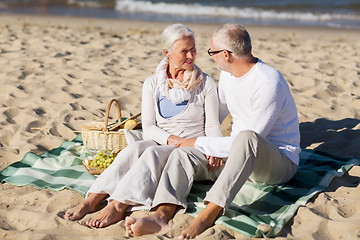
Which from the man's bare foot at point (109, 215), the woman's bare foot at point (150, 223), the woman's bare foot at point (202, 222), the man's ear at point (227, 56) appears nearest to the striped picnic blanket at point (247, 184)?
the woman's bare foot at point (202, 222)

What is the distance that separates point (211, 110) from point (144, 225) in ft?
3.87

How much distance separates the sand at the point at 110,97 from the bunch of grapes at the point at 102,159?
15.1 inches

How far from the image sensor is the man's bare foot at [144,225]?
302 centimetres

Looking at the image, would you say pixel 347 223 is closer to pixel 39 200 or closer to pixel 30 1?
pixel 39 200

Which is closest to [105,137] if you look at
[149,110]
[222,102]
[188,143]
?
[149,110]

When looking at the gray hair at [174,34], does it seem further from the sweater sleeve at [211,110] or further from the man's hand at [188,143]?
the man's hand at [188,143]

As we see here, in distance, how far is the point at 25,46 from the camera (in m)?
8.41

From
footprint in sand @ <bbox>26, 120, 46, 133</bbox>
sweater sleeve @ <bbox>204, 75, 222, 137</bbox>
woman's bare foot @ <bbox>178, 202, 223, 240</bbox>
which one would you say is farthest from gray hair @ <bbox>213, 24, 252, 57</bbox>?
footprint in sand @ <bbox>26, 120, 46, 133</bbox>

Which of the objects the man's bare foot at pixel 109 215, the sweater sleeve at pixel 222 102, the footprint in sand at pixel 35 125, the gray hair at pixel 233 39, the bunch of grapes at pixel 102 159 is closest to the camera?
the man's bare foot at pixel 109 215

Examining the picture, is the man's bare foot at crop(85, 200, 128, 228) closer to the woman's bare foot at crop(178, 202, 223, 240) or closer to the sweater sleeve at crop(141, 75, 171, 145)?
the woman's bare foot at crop(178, 202, 223, 240)

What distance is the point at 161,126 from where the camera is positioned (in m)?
3.91

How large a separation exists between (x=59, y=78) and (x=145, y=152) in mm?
3548

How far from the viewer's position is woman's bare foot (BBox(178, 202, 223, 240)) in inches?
116

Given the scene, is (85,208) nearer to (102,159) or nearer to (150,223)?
(150,223)
